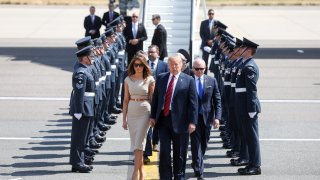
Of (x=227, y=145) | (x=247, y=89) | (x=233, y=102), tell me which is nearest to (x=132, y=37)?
(x=227, y=145)

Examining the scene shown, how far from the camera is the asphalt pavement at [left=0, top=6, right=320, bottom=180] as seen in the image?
1584cm

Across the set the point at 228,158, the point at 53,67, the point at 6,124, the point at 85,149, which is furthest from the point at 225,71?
the point at 53,67

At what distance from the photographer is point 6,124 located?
1991cm

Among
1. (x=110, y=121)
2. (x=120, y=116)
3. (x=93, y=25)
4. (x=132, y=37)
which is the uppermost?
(x=132, y=37)

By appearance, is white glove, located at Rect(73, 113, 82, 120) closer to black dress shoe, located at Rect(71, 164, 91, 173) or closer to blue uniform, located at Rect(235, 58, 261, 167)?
black dress shoe, located at Rect(71, 164, 91, 173)

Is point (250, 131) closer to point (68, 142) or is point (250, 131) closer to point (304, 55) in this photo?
point (68, 142)

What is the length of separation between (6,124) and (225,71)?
16.5 feet

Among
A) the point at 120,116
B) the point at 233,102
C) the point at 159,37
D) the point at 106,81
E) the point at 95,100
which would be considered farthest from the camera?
the point at 159,37

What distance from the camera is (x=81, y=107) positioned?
1550cm

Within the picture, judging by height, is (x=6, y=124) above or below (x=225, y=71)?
below

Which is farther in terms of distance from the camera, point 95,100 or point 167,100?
point 95,100

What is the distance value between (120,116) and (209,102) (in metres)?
6.42

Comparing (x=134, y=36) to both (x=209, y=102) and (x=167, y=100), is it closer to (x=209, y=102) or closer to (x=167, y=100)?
(x=209, y=102)

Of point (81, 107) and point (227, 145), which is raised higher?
point (81, 107)
